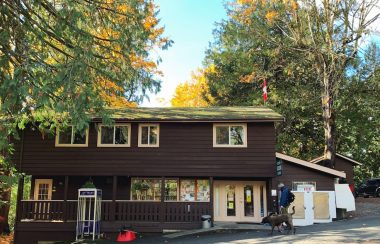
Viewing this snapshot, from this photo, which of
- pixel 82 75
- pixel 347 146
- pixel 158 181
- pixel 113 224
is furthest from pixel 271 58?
pixel 82 75

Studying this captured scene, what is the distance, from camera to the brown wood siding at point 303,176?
2216 cm

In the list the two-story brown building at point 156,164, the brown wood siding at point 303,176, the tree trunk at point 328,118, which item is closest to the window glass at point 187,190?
the two-story brown building at point 156,164

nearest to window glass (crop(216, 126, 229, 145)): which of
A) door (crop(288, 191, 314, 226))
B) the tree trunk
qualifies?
door (crop(288, 191, 314, 226))

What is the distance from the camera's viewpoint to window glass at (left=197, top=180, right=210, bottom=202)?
21.5 m

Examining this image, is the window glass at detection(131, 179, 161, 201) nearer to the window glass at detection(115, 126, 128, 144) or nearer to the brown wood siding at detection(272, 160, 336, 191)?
the window glass at detection(115, 126, 128, 144)

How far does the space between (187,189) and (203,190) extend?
84 cm

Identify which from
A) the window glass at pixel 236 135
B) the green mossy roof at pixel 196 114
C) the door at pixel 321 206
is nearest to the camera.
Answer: the green mossy roof at pixel 196 114

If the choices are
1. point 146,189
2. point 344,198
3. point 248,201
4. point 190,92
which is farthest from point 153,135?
point 190,92

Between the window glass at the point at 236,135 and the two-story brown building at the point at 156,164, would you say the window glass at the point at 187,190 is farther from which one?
the window glass at the point at 236,135

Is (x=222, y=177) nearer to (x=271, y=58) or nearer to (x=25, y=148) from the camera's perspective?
(x=25, y=148)

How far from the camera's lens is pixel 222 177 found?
20734 mm

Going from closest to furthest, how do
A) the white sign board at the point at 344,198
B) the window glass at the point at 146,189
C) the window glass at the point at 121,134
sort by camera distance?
1. the white sign board at the point at 344,198
2. the window glass at the point at 121,134
3. the window glass at the point at 146,189

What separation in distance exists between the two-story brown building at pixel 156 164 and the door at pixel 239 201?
52 millimetres

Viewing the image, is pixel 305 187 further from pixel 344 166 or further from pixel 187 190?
pixel 344 166
